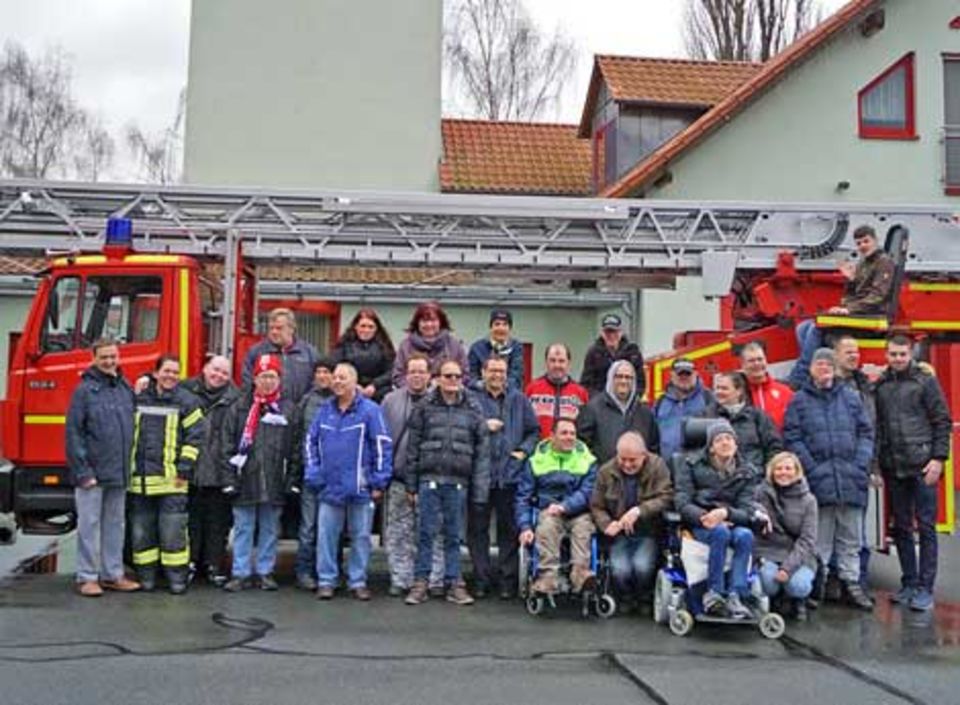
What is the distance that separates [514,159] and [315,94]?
427 centimetres

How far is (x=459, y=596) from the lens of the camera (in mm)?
8328

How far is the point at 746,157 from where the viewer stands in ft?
62.4

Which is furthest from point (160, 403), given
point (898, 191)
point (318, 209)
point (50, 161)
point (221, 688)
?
point (50, 161)

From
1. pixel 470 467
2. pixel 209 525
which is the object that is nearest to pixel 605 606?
pixel 470 467

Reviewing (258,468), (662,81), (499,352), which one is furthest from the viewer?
(662,81)

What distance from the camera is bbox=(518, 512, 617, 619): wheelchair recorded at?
7969 millimetres

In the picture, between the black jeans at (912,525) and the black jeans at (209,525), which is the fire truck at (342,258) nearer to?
A: the black jeans at (912,525)

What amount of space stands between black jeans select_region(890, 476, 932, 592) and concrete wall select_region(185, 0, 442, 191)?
14726mm

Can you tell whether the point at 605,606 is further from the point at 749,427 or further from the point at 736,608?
the point at 749,427

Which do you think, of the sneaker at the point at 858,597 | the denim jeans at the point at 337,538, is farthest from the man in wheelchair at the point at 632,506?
the denim jeans at the point at 337,538

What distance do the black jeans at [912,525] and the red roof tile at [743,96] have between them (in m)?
10.4

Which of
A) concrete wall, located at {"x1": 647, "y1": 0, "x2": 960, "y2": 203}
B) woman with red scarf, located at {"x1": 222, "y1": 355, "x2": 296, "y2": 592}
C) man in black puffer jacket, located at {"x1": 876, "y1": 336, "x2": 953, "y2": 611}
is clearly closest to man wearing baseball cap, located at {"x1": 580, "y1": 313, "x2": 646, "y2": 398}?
man in black puffer jacket, located at {"x1": 876, "y1": 336, "x2": 953, "y2": 611}

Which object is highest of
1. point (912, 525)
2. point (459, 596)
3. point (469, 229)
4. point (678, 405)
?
point (469, 229)

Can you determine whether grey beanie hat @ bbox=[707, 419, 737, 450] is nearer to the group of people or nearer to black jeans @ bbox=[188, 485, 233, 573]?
the group of people
